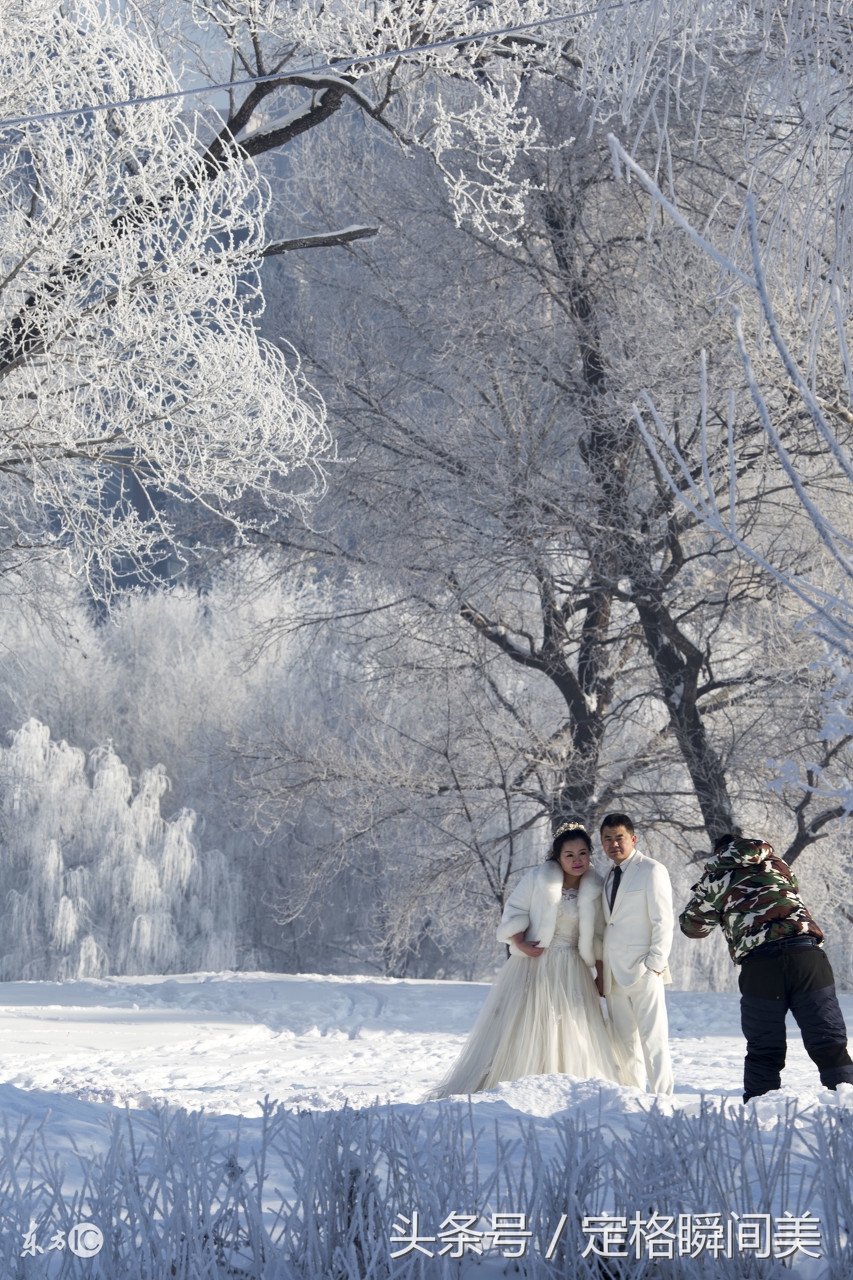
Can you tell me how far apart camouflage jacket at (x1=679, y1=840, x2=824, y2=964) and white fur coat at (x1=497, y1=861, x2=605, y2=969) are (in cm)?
55

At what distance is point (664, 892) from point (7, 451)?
4.60 metres

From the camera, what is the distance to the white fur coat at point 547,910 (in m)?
5.91

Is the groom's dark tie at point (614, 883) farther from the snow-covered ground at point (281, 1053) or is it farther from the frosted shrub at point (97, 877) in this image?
the frosted shrub at point (97, 877)

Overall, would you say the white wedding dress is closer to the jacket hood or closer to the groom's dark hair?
the groom's dark hair

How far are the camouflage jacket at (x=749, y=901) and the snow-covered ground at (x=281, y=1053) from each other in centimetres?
64

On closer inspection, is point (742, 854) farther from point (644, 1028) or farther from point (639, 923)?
point (644, 1028)

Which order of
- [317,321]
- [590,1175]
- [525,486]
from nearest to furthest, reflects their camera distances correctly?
[590,1175] → [525,486] → [317,321]

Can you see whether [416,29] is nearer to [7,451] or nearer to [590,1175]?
[7,451]

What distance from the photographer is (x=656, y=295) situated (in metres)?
10.6

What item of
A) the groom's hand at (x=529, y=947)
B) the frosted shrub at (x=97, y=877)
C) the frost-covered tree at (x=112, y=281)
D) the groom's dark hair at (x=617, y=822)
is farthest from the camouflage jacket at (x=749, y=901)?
the frosted shrub at (x=97, y=877)

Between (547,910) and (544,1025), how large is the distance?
0.51m

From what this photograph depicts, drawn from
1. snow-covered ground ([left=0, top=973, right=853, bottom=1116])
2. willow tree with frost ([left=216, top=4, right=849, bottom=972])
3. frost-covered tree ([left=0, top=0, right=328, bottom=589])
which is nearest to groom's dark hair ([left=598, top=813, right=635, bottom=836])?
snow-covered ground ([left=0, top=973, right=853, bottom=1116])

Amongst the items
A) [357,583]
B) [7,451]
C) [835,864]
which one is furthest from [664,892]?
[357,583]

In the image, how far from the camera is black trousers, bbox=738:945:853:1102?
5270 mm
